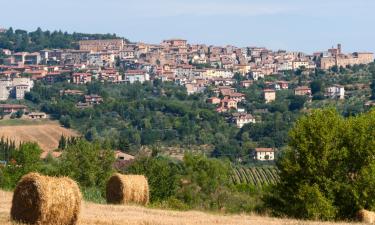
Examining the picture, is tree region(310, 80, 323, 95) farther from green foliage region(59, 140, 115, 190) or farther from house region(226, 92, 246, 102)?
green foliage region(59, 140, 115, 190)

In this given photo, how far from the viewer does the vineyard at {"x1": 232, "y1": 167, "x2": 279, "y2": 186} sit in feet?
244

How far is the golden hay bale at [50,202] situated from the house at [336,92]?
451 feet

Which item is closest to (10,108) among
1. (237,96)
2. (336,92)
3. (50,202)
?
(237,96)

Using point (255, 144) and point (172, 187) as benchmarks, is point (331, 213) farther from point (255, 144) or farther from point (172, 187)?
point (255, 144)

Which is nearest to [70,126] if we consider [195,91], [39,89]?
[39,89]

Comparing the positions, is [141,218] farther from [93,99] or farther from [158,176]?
[93,99]

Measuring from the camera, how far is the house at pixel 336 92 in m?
152

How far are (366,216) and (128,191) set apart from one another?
654 centimetres

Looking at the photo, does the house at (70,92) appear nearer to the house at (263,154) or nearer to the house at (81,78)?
the house at (81,78)

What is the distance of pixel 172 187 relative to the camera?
46.2m

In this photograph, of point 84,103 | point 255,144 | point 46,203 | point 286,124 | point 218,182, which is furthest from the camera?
point 84,103

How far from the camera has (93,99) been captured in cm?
15850

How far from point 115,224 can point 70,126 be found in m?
113

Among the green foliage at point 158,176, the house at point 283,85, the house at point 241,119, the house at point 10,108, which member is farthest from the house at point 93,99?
the green foliage at point 158,176
